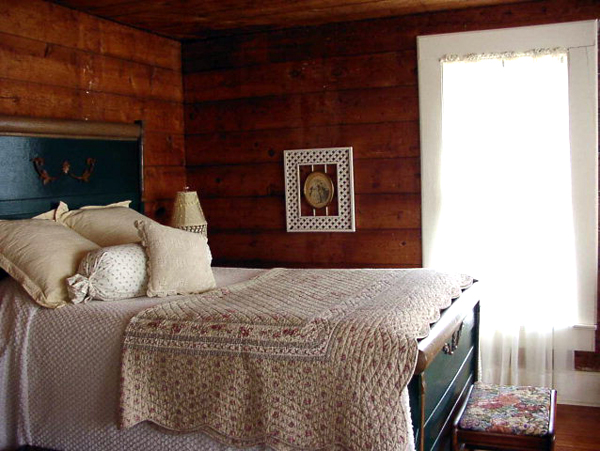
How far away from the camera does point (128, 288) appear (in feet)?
9.82

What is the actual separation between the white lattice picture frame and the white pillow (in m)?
1.72

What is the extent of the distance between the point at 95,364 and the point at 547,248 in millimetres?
2592

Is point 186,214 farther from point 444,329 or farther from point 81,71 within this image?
point 444,329

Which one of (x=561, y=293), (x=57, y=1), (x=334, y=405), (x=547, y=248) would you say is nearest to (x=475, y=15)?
(x=547, y=248)

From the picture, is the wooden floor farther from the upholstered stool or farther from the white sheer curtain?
the upholstered stool

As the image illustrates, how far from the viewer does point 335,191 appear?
4.55m

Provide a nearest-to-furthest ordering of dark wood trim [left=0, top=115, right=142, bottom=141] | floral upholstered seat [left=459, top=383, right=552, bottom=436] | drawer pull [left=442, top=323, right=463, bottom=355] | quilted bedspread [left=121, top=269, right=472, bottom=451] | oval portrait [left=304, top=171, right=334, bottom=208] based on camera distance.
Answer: quilted bedspread [left=121, top=269, right=472, bottom=451] < floral upholstered seat [left=459, top=383, right=552, bottom=436] < drawer pull [left=442, top=323, right=463, bottom=355] < dark wood trim [left=0, top=115, right=142, bottom=141] < oval portrait [left=304, top=171, right=334, bottom=208]

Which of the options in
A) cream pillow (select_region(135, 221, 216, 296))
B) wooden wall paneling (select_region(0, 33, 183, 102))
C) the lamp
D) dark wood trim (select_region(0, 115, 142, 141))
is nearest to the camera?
cream pillow (select_region(135, 221, 216, 296))

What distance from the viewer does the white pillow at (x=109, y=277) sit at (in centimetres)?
288

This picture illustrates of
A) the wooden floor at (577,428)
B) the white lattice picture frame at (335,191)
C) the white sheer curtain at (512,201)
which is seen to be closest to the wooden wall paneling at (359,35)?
the white sheer curtain at (512,201)

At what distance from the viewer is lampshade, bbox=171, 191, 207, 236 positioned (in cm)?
430

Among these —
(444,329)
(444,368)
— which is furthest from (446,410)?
(444,329)

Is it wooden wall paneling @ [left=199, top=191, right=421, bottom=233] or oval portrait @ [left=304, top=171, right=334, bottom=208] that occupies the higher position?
oval portrait @ [left=304, top=171, right=334, bottom=208]

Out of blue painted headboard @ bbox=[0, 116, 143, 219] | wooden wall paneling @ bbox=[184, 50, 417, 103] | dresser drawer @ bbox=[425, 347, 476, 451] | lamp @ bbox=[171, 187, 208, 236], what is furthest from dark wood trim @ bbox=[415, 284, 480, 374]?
blue painted headboard @ bbox=[0, 116, 143, 219]
